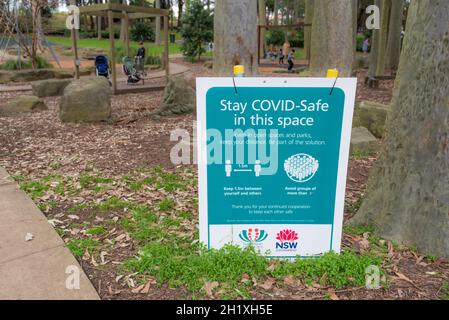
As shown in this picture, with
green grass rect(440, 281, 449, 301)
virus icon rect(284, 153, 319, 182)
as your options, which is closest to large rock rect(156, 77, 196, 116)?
virus icon rect(284, 153, 319, 182)

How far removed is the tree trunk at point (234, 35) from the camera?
575 cm

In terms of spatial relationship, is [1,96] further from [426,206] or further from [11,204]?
[426,206]

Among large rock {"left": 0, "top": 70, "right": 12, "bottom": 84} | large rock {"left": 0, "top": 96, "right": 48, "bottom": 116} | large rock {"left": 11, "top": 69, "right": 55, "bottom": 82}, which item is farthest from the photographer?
large rock {"left": 11, "top": 69, "right": 55, "bottom": 82}

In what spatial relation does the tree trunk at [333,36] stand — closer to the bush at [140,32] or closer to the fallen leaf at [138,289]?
the fallen leaf at [138,289]

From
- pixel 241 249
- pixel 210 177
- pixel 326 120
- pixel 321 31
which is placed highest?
pixel 321 31

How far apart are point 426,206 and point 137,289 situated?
7.14 feet

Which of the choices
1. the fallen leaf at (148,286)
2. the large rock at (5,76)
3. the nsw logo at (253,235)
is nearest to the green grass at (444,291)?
the nsw logo at (253,235)

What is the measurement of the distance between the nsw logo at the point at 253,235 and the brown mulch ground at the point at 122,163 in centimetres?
33

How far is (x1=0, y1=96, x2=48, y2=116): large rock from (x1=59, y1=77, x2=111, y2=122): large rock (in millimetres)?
1736

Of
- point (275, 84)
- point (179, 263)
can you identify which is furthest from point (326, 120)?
point (179, 263)

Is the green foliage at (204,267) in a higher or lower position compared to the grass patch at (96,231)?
higher

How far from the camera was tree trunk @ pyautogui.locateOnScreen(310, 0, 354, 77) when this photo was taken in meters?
6.92

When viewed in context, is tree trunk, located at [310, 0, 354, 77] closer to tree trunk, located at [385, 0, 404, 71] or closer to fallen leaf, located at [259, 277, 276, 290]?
fallen leaf, located at [259, 277, 276, 290]

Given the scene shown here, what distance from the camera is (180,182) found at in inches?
195
